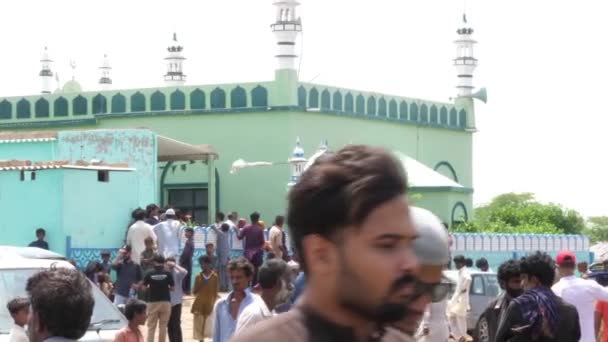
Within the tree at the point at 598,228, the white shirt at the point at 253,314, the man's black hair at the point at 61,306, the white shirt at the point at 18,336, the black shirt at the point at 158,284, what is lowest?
the tree at the point at 598,228

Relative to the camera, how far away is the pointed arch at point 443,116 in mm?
42375

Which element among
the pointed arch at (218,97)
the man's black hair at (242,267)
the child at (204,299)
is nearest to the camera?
the man's black hair at (242,267)

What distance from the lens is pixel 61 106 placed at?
38875 mm

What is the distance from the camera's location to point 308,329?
8.34ft

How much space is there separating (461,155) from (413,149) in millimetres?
2505

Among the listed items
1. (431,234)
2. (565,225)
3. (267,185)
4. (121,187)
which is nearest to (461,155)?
(267,185)

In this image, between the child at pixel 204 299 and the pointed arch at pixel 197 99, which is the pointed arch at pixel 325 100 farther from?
the child at pixel 204 299

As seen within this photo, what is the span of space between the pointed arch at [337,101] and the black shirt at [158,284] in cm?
2129

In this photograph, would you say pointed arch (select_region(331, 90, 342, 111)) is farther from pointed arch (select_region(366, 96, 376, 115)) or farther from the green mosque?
pointed arch (select_region(366, 96, 376, 115))

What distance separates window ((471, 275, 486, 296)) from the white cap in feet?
59.6

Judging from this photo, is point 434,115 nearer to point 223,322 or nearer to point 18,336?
point 223,322

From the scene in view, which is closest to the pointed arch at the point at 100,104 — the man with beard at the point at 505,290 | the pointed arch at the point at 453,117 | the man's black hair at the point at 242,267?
the pointed arch at the point at 453,117

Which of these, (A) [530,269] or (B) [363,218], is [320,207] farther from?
(A) [530,269]

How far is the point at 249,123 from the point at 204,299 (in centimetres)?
1923
